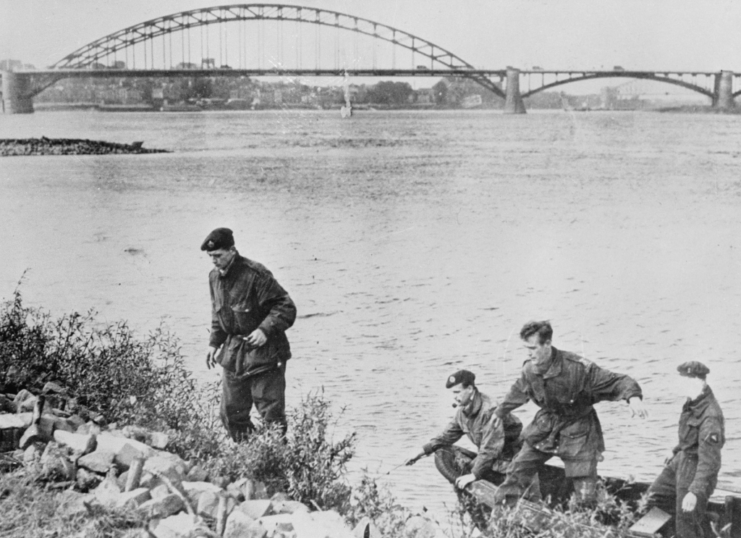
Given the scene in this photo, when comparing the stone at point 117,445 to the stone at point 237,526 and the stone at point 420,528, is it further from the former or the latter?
the stone at point 420,528

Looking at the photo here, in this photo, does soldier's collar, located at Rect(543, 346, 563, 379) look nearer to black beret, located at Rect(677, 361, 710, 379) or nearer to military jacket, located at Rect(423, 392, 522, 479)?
military jacket, located at Rect(423, 392, 522, 479)

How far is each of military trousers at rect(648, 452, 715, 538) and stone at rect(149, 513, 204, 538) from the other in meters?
2.25

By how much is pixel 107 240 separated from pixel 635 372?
617cm

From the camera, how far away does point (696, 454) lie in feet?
13.8

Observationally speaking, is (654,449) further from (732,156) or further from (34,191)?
(732,156)

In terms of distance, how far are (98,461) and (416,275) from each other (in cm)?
538

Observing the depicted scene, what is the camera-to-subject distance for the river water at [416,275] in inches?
253

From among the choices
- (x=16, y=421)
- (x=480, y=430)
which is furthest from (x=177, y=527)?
(x=480, y=430)

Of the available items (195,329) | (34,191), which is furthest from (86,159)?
(195,329)

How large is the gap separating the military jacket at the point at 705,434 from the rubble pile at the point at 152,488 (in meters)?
1.38

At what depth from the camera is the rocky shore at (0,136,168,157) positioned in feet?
56.4

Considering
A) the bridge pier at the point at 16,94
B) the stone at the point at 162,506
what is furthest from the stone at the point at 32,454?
the bridge pier at the point at 16,94

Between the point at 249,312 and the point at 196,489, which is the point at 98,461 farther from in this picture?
the point at 249,312

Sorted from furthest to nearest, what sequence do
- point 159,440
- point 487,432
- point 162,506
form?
point 159,440 < point 487,432 < point 162,506
